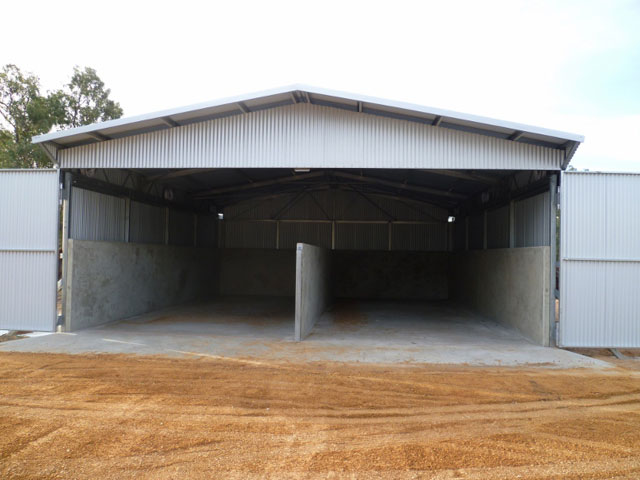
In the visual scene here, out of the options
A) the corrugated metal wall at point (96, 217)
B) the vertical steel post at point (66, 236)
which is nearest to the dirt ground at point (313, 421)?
the vertical steel post at point (66, 236)

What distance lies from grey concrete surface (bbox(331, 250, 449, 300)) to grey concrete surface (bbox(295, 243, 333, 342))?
238 inches

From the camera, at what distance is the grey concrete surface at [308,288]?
Result: 10773 mm

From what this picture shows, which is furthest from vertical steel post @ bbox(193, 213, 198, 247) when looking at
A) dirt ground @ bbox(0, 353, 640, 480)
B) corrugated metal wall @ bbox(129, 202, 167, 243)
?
Answer: dirt ground @ bbox(0, 353, 640, 480)

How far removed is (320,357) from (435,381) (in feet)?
8.41

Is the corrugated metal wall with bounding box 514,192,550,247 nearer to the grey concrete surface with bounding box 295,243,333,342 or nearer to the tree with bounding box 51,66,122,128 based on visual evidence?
the grey concrete surface with bounding box 295,243,333,342

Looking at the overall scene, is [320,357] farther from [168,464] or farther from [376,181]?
[376,181]

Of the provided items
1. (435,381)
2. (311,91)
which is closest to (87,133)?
(311,91)

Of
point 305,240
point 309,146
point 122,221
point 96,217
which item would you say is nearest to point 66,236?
point 96,217

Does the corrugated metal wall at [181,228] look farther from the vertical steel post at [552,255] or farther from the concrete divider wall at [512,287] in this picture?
the vertical steel post at [552,255]

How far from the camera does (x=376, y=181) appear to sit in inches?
701

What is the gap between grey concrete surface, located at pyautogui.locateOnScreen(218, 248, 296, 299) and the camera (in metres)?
22.9

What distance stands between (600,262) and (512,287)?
306 cm

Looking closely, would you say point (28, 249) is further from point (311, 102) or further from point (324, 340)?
point (311, 102)

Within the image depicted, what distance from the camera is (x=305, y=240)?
22.6 metres
